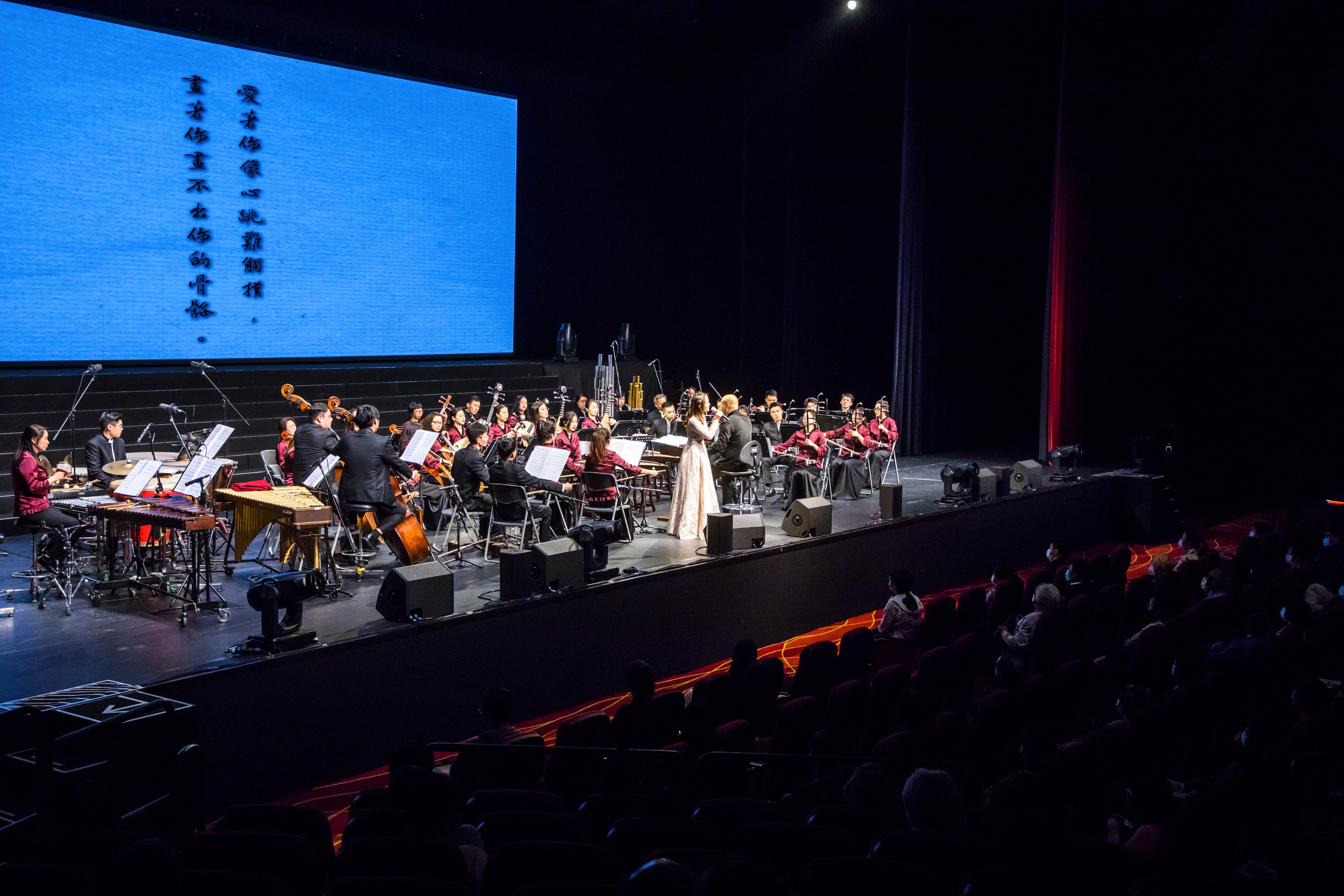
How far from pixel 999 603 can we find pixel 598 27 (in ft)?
42.3

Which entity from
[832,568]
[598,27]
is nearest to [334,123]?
[598,27]

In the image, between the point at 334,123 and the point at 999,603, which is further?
the point at 334,123

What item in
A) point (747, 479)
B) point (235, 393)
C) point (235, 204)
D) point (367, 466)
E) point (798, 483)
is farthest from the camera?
point (235, 204)

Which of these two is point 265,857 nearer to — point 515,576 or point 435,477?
point 515,576

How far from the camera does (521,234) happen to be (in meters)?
17.3

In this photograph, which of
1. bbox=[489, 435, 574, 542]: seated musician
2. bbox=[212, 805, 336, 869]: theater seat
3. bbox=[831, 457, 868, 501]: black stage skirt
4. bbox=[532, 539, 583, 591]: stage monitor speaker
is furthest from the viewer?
bbox=[831, 457, 868, 501]: black stage skirt

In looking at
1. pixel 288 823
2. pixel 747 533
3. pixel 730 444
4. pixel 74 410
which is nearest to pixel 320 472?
pixel 747 533

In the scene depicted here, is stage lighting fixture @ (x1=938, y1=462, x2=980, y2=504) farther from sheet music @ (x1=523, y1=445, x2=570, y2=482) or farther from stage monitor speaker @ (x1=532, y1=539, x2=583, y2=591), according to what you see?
stage monitor speaker @ (x1=532, y1=539, x2=583, y2=591)

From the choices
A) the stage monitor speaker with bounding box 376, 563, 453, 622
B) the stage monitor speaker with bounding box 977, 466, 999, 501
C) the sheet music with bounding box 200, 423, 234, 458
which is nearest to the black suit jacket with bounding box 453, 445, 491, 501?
the sheet music with bounding box 200, 423, 234, 458

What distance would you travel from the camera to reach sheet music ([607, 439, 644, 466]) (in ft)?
31.4

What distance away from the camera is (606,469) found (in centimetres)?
969

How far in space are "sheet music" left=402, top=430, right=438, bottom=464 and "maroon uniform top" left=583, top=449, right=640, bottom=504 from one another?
1617 mm

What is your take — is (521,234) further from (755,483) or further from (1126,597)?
(1126,597)

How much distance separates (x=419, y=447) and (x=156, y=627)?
237 centimetres
